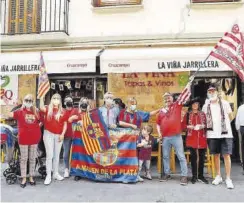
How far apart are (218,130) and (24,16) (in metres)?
7.49

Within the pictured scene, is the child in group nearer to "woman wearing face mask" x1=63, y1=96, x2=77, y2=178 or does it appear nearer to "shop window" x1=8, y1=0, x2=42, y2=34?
"woman wearing face mask" x1=63, y1=96, x2=77, y2=178

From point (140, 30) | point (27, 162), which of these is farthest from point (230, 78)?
point (27, 162)

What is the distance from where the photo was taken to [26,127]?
25.1 feet

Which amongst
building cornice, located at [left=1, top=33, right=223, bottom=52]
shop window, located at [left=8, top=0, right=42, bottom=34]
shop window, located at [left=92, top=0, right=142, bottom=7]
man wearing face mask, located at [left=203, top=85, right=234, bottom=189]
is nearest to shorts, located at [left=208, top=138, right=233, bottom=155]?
man wearing face mask, located at [left=203, top=85, right=234, bottom=189]

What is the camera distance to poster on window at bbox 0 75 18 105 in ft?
38.2

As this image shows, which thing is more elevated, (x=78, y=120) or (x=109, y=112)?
(x=109, y=112)

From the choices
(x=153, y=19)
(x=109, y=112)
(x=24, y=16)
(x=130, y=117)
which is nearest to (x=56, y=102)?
(x=109, y=112)

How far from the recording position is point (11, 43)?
11688 mm

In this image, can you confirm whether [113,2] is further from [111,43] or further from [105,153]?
[105,153]

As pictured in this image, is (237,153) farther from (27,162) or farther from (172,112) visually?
(27,162)

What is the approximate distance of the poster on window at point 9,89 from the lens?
11.6 m

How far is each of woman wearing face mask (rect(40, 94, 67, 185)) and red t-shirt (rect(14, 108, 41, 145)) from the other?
0.31m

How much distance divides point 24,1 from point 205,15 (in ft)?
19.0

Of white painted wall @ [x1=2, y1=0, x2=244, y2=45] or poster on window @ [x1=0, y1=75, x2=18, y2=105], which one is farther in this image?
poster on window @ [x1=0, y1=75, x2=18, y2=105]
